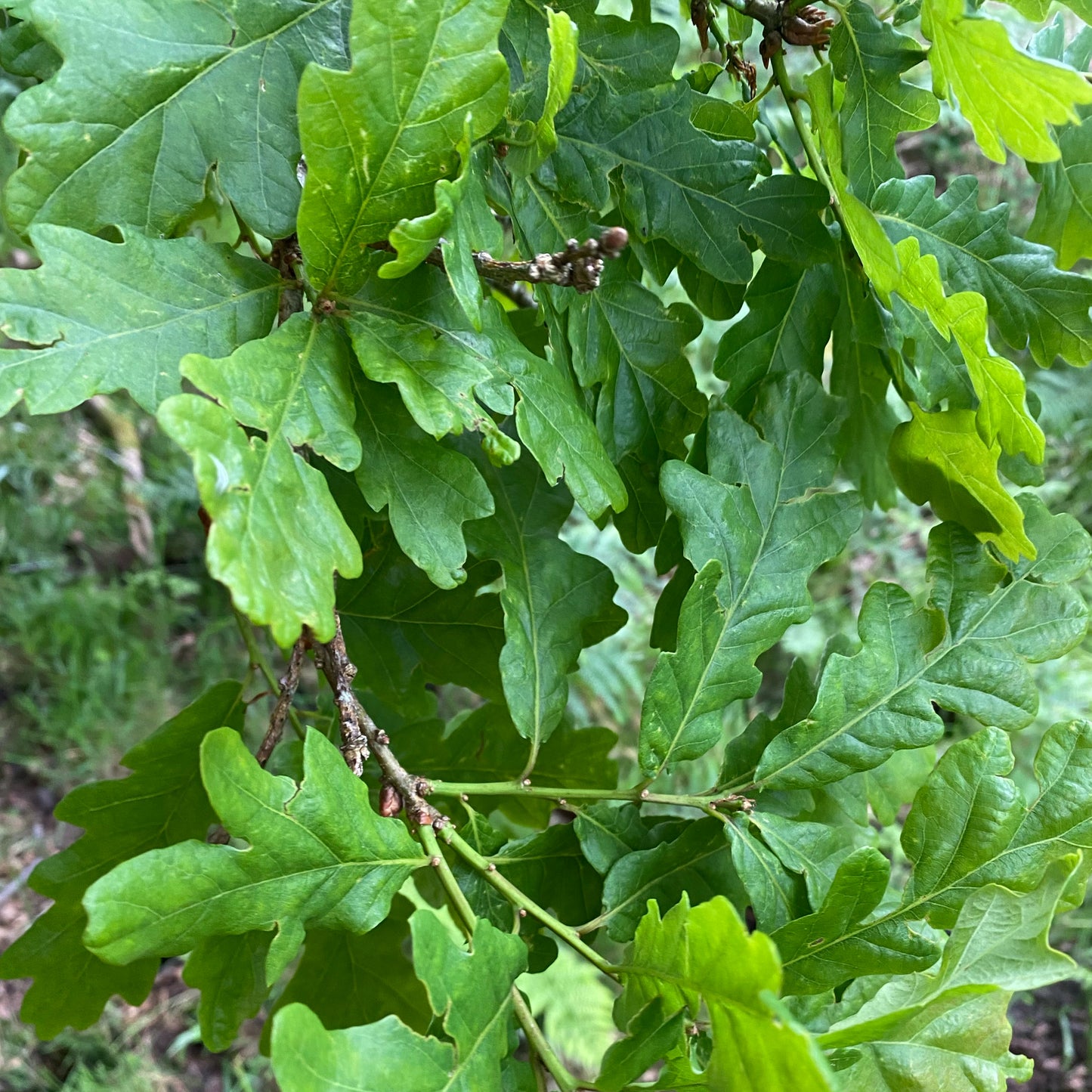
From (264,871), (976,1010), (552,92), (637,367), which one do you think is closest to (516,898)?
(264,871)

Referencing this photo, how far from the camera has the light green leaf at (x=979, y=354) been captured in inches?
24.2

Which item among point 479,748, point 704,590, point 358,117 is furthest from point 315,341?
point 479,748

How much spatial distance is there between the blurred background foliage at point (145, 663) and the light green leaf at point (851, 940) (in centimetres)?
156

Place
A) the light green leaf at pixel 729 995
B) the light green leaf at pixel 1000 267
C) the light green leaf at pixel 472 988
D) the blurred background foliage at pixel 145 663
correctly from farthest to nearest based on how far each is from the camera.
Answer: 1. the blurred background foliage at pixel 145 663
2. the light green leaf at pixel 1000 267
3. the light green leaf at pixel 472 988
4. the light green leaf at pixel 729 995

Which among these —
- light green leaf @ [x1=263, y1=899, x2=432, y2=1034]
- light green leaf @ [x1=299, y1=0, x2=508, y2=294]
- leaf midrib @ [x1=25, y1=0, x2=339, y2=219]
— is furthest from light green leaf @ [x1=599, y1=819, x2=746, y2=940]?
leaf midrib @ [x1=25, y1=0, x2=339, y2=219]

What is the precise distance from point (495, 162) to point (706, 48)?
1.01ft

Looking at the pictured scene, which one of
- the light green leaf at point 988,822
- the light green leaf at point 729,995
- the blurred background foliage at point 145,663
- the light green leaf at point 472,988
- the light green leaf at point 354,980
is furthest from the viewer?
the blurred background foliage at point 145,663

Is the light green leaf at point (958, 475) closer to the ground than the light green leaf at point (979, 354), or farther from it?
closer to the ground

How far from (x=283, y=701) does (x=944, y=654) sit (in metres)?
0.48

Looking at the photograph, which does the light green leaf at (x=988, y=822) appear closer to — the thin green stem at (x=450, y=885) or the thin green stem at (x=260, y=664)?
the thin green stem at (x=450, y=885)

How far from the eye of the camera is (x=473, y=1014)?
0.53 meters

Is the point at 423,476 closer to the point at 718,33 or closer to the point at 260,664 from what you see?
the point at 260,664

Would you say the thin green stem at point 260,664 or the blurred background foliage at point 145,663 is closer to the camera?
the thin green stem at point 260,664

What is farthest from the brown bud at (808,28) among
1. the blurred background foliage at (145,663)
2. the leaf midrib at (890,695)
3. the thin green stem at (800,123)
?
the blurred background foliage at (145,663)
